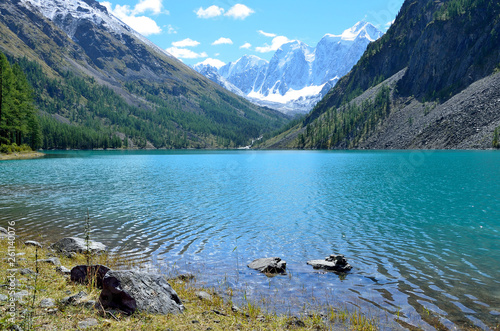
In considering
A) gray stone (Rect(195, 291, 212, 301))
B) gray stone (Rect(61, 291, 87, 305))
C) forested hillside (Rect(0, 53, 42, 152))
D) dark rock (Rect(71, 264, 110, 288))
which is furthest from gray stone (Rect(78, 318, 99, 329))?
forested hillside (Rect(0, 53, 42, 152))

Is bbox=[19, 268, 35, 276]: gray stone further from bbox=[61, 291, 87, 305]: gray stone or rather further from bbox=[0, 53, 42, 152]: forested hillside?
bbox=[0, 53, 42, 152]: forested hillside

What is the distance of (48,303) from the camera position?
10.6 metres

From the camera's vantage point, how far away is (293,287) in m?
15.7

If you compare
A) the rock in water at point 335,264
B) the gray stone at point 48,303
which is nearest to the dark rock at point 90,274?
the gray stone at point 48,303

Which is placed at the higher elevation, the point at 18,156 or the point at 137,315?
the point at 18,156

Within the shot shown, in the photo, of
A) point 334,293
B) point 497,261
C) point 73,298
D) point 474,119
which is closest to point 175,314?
point 73,298

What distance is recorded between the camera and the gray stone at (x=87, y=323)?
922 centimetres

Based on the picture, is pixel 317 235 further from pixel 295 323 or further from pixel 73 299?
pixel 73 299

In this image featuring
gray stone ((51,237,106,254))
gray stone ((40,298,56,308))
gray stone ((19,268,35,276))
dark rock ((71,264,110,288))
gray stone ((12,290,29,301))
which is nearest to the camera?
gray stone ((12,290,29,301))

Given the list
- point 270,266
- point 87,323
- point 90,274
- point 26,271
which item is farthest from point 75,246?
point 270,266

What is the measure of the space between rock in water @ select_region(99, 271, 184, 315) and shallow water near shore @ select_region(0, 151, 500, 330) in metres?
4.86

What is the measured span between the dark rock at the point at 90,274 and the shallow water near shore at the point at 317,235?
5.39m

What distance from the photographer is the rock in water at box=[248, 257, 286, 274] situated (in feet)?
57.9

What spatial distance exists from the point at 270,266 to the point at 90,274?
9183mm
